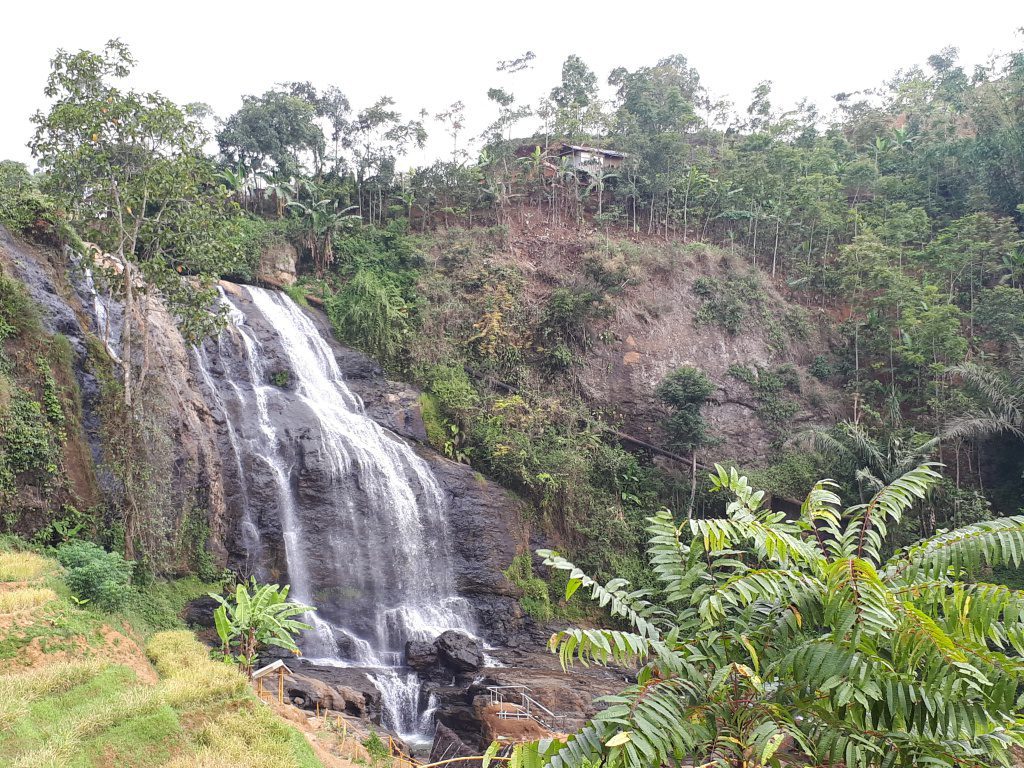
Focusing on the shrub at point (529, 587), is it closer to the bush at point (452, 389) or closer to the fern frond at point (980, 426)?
the bush at point (452, 389)

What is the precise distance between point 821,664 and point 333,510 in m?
15.6

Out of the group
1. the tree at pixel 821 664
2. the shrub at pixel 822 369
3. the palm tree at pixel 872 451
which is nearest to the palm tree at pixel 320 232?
the palm tree at pixel 872 451

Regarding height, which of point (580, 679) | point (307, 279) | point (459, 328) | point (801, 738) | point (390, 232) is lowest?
point (580, 679)

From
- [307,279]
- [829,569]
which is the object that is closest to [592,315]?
[307,279]

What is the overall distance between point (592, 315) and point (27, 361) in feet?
59.1

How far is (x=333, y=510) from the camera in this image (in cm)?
1759

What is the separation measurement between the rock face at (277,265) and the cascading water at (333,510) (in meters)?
5.25

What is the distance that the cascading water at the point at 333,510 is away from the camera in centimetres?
1642

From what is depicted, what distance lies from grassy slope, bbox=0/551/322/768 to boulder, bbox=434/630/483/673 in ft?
19.2

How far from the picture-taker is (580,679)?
15.7 metres

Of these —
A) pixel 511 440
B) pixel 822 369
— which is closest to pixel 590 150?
pixel 822 369

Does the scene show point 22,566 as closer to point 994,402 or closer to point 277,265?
point 277,265

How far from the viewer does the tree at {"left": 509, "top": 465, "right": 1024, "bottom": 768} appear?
10.4 feet

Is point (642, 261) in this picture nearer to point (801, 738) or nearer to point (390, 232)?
point (390, 232)
